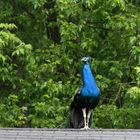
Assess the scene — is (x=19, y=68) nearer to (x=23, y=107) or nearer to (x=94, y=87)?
(x=23, y=107)

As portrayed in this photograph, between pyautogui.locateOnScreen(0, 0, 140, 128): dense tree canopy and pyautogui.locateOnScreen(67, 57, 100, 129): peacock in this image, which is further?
pyautogui.locateOnScreen(0, 0, 140, 128): dense tree canopy

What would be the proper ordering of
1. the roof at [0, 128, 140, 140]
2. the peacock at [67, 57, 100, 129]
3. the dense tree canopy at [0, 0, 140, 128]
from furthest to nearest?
the dense tree canopy at [0, 0, 140, 128], the peacock at [67, 57, 100, 129], the roof at [0, 128, 140, 140]

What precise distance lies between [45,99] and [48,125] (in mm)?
446

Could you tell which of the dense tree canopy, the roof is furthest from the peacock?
the dense tree canopy

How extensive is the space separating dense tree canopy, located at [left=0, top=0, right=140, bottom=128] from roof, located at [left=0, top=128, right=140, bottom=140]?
3049 millimetres

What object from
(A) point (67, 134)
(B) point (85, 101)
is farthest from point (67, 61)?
(A) point (67, 134)

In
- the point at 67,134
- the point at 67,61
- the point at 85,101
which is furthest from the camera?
the point at 67,61

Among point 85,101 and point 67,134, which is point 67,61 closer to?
point 85,101

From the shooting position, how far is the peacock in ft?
21.4

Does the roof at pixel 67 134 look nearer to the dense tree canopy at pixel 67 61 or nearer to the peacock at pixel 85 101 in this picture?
the peacock at pixel 85 101

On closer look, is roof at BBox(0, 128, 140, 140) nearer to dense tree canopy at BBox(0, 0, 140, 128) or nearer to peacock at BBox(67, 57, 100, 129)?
peacock at BBox(67, 57, 100, 129)

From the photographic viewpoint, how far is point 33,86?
32.8 ft

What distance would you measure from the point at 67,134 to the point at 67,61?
4.10m

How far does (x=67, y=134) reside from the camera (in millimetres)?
5789
